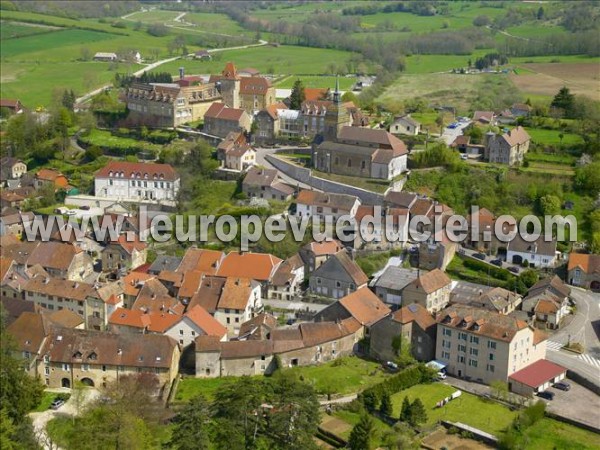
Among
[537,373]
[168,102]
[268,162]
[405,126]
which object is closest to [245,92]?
[168,102]

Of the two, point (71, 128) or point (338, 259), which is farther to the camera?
point (71, 128)

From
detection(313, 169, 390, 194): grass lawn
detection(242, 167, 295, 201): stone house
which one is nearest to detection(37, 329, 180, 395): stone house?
detection(242, 167, 295, 201): stone house

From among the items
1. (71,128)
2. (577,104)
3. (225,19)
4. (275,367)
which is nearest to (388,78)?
(577,104)

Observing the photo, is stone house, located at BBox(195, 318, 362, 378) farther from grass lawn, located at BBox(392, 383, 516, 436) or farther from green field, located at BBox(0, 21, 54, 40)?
green field, located at BBox(0, 21, 54, 40)

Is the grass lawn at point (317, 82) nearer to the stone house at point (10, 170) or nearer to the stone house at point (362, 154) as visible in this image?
the stone house at point (362, 154)

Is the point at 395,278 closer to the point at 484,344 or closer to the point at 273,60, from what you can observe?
the point at 484,344

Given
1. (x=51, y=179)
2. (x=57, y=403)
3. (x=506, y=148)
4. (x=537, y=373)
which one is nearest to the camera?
(x=57, y=403)

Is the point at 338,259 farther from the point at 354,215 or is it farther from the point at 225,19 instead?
the point at 225,19

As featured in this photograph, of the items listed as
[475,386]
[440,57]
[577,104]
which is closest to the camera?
[475,386]
